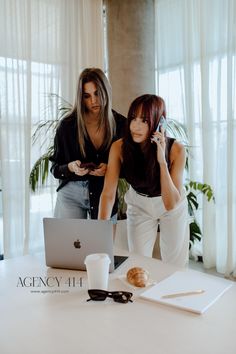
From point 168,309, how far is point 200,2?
2.72 metres

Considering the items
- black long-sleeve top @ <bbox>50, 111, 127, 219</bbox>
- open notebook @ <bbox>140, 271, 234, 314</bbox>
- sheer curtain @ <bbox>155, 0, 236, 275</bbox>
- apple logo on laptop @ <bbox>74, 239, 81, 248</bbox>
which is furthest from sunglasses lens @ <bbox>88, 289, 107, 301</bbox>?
sheer curtain @ <bbox>155, 0, 236, 275</bbox>

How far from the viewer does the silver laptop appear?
1.24m

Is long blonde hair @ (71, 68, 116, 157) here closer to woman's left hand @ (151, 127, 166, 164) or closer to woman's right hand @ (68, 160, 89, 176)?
woman's right hand @ (68, 160, 89, 176)

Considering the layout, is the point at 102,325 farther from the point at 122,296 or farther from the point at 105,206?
the point at 105,206

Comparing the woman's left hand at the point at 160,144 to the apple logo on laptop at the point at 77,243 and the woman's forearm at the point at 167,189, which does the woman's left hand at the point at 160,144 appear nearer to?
Answer: the woman's forearm at the point at 167,189

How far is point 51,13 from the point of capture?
3.13 meters

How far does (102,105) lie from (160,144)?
15.4 inches

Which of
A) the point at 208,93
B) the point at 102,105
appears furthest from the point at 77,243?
the point at 208,93

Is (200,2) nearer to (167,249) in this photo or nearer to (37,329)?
(167,249)

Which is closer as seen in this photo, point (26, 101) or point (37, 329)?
point (37, 329)

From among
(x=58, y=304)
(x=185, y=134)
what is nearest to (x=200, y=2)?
(x=185, y=134)

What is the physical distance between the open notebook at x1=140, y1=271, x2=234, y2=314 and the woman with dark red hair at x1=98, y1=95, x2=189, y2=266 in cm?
53

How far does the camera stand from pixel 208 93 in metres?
2.88

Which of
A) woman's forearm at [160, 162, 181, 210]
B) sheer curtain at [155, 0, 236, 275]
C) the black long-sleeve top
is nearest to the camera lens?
woman's forearm at [160, 162, 181, 210]
